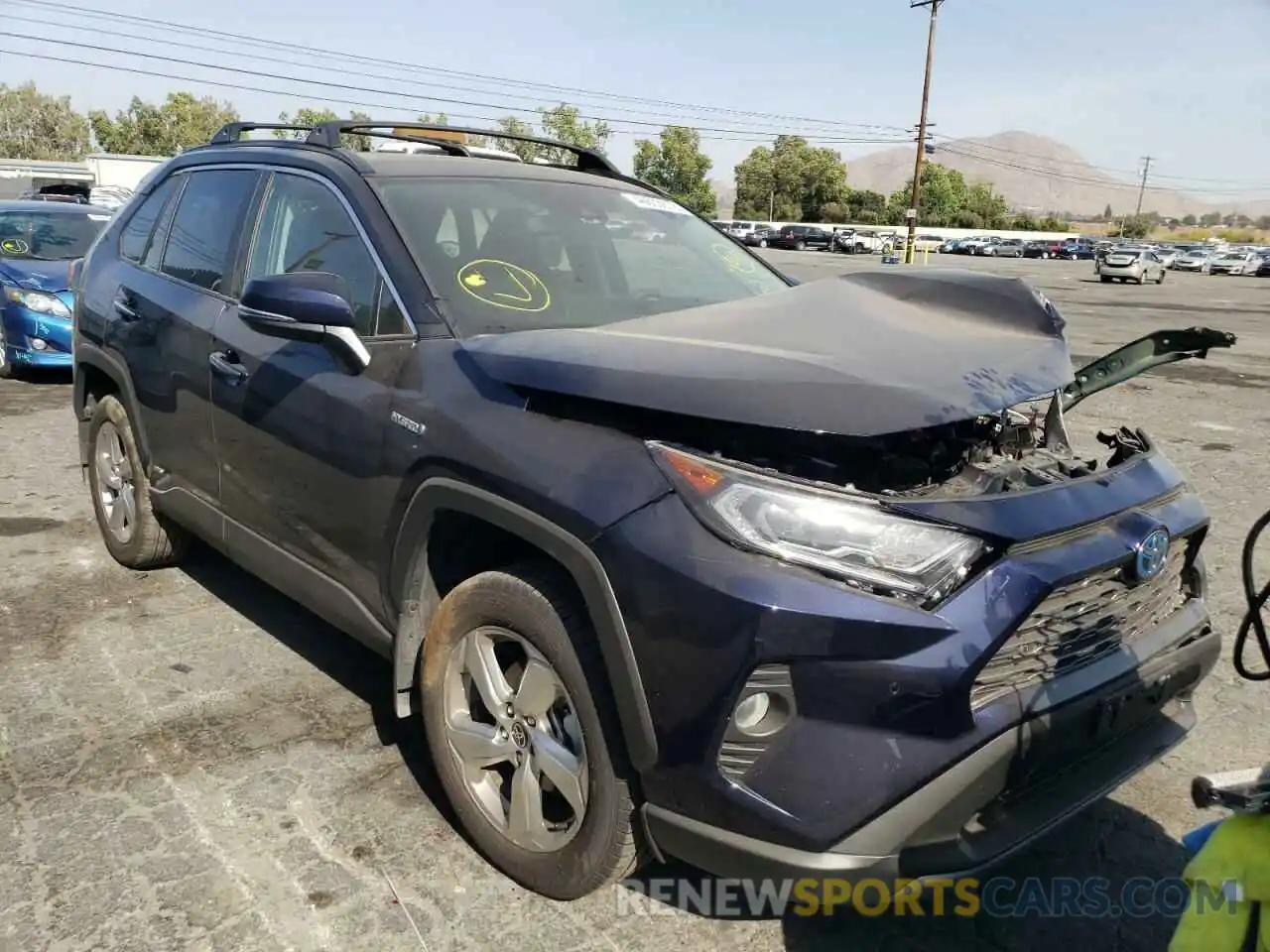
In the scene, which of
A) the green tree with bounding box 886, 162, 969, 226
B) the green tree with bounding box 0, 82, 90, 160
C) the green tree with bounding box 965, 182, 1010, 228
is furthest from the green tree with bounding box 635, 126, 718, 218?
the green tree with bounding box 0, 82, 90, 160

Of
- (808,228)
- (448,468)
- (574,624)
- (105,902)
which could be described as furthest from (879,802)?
(808,228)

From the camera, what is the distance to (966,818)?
6.44 feet

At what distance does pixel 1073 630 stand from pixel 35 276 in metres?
9.81

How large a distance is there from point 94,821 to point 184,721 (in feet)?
1.88

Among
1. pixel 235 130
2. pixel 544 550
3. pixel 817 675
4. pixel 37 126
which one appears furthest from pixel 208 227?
pixel 37 126

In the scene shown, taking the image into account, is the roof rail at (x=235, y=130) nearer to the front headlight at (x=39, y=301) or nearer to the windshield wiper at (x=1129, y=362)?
the windshield wiper at (x=1129, y=362)

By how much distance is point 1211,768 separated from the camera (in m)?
3.13

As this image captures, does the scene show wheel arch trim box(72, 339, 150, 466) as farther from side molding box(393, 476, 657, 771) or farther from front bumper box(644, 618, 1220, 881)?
front bumper box(644, 618, 1220, 881)

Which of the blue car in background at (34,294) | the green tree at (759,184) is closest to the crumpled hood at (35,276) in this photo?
the blue car in background at (34,294)

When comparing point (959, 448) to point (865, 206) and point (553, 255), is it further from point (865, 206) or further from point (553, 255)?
point (865, 206)

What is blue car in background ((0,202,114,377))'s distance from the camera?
9.12 m

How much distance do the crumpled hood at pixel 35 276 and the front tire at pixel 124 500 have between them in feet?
17.3

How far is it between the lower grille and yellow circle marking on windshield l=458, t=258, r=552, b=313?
65.8 inches

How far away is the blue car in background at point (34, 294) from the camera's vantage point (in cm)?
912
